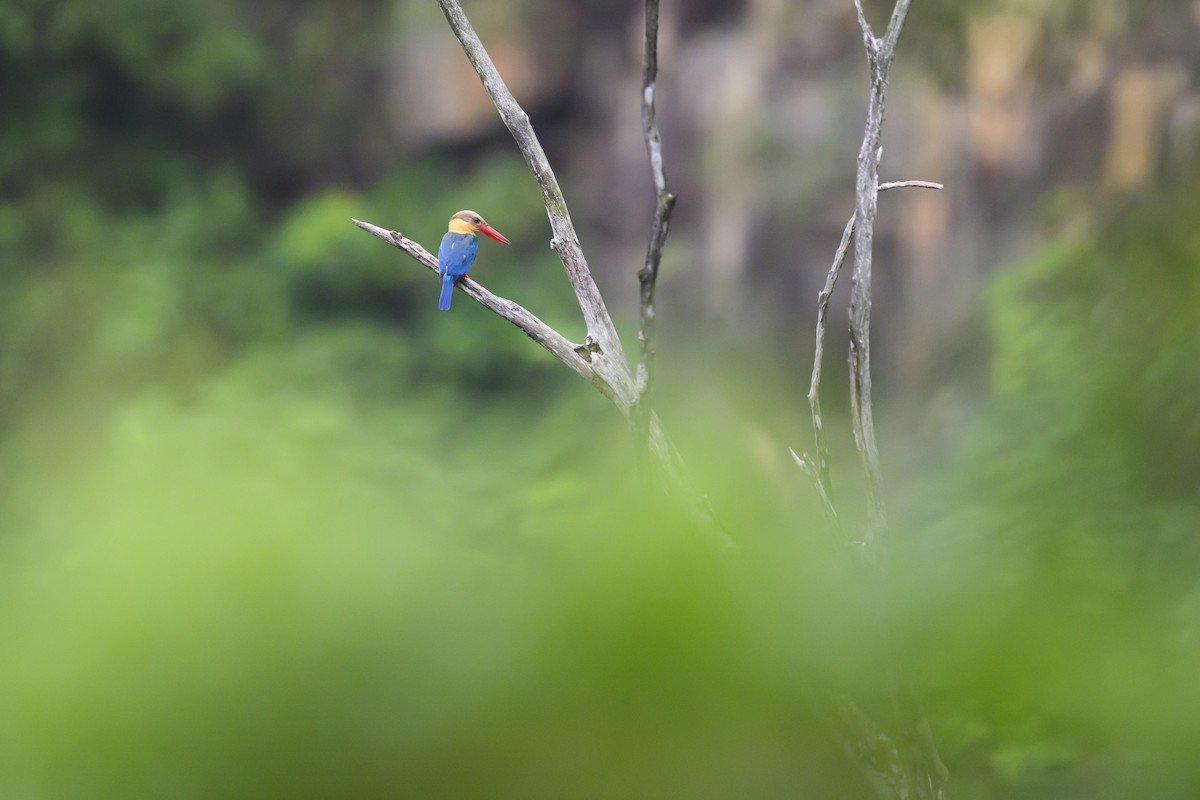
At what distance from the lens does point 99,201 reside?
5.93 meters

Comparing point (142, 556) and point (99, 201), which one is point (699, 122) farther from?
point (142, 556)

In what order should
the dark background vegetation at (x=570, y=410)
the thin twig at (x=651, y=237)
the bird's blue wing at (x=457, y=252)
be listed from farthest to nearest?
the bird's blue wing at (x=457, y=252)
the thin twig at (x=651, y=237)
the dark background vegetation at (x=570, y=410)

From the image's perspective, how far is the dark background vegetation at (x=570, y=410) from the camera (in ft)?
1.35

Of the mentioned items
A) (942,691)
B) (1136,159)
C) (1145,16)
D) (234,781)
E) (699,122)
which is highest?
(699,122)

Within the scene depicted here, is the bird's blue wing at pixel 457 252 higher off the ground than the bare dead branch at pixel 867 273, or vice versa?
the bird's blue wing at pixel 457 252

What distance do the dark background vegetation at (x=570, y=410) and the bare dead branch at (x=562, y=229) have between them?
0.12m

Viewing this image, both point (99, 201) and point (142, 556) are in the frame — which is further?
point (99, 201)

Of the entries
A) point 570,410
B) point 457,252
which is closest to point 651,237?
point 457,252

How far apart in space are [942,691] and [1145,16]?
4493mm

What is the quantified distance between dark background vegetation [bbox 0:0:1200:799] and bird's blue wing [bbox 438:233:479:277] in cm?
49

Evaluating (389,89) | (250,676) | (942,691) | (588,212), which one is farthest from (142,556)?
(389,89)

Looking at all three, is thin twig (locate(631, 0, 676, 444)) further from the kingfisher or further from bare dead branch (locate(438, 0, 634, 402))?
the kingfisher

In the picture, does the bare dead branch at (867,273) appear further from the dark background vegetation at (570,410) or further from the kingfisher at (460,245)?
the kingfisher at (460,245)

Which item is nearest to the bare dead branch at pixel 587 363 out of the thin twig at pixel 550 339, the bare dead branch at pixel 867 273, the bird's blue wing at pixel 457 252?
the thin twig at pixel 550 339
